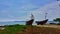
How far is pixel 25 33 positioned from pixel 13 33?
0.47 meters

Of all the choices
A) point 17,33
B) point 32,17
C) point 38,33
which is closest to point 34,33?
point 38,33

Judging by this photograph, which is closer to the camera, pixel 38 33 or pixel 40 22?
pixel 38 33

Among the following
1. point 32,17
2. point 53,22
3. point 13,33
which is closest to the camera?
point 13,33

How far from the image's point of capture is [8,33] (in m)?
7.12

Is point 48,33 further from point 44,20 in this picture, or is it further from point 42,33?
point 44,20

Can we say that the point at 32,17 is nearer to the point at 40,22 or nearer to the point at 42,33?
the point at 40,22

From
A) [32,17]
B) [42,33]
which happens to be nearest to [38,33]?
[42,33]

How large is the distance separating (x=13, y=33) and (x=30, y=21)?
5285 millimetres

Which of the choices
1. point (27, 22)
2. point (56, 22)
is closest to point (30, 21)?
point (27, 22)

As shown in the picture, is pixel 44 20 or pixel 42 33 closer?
pixel 42 33

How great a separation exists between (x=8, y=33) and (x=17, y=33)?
34 cm

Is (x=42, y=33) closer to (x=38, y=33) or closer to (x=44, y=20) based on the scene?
(x=38, y=33)

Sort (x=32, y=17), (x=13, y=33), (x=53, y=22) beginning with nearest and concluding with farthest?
1. (x=13, y=33)
2. (x=32, y=17)
3. (x=53, y=22)

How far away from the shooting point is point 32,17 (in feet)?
39.7
